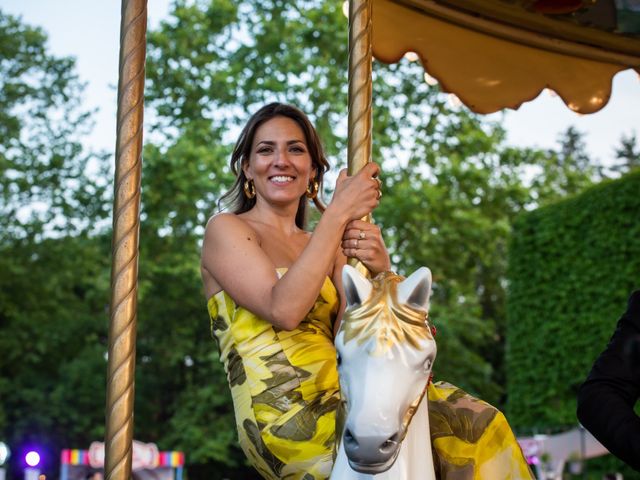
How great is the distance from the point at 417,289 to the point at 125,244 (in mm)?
1026

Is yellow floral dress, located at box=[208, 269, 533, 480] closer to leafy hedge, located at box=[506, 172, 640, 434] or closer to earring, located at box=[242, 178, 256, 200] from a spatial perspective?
earring, located at box=[242, 178, 256, 200]

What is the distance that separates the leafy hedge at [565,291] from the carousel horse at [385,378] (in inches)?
534

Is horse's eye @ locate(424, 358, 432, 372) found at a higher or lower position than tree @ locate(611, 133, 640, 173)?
lower

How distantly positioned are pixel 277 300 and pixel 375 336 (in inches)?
27.0

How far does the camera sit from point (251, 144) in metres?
3.35

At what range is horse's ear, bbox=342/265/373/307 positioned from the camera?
229 cm

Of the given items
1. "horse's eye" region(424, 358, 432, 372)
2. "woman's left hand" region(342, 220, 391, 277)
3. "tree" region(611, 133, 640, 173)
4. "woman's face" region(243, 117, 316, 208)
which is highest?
"tree" region(611, 133, 640, 173)

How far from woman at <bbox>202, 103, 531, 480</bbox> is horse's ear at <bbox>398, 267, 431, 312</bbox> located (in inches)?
17.7

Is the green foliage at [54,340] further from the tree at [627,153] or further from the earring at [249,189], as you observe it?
the tree at [627,153]

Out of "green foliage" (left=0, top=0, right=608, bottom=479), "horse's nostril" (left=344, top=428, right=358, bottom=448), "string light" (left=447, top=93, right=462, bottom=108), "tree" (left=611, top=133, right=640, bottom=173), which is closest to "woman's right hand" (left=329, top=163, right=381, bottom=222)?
"horse's nostril" (left=344, top=428, right=358, bottom=448)

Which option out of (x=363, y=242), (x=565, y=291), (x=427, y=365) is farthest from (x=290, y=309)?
(x=565, y=291)

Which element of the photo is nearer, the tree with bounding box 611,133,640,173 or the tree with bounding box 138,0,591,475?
the tree with bounding box 138,0,591,475

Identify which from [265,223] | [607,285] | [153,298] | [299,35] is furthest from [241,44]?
[265,223]

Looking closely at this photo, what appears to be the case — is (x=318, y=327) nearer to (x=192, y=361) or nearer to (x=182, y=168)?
(x=182, y=168)
